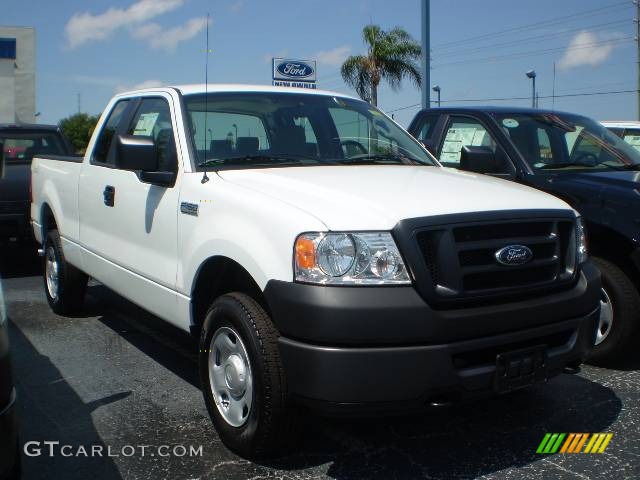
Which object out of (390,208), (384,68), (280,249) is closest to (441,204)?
(390,208)

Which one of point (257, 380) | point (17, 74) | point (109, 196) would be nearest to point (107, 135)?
point (109, 196)

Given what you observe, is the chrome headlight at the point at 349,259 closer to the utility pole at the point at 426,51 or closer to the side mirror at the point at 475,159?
the side mirror at the point at 475,159

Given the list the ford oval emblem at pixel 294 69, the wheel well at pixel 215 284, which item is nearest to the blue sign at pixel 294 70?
the ford oval emblem at pixel 294 69

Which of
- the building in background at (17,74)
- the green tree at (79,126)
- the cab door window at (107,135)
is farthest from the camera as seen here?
the green tree at (79,126)

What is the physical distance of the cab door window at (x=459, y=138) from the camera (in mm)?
5938

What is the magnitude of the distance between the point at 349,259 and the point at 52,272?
14.2ft

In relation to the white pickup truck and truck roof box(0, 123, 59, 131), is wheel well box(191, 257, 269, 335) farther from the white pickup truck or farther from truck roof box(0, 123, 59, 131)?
truck roof box(0, 123, 59, 131)

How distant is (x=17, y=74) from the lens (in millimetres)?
43781

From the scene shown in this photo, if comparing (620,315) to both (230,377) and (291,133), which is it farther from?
(230,377)

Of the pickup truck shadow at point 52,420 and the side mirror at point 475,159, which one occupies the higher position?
the side mirror at point 475,159

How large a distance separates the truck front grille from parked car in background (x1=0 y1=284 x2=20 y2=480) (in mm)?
1569

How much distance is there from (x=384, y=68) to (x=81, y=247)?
80.9ft

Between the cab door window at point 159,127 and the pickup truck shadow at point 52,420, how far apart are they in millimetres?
1452
